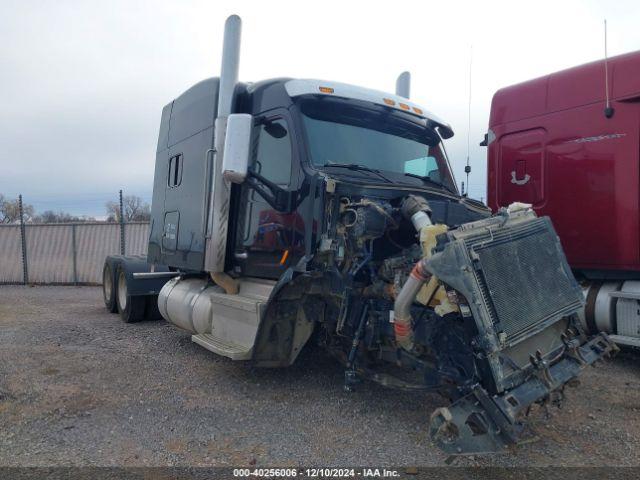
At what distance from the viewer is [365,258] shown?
425 cm

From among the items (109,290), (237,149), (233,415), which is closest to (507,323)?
(233,415)

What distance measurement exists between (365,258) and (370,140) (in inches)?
57.9

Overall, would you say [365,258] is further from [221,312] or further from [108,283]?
[108,283]

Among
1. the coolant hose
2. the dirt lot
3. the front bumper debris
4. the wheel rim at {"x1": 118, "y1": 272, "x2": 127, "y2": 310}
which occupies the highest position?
the coolant hose

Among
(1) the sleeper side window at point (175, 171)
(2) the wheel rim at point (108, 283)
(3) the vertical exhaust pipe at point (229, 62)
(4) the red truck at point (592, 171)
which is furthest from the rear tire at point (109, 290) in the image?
(4) the red truck at point (592, 171)

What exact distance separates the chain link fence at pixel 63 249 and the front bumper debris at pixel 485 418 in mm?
13611

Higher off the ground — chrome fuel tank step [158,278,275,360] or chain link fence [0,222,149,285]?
→ chain link fence [0,222,149,285]

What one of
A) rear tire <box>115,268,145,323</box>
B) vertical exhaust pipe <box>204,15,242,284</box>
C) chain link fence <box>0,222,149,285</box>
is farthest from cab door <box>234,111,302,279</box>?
chain link fence <box>0,222,149,285</box>

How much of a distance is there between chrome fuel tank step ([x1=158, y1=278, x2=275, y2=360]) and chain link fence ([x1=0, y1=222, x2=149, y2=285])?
9.48 metres

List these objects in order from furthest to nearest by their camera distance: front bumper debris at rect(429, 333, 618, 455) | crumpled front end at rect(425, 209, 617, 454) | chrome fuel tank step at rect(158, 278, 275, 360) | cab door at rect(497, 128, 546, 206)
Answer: cab door at rect(497, 128, 546, 206) < chrome fuel tank step at rect(158, 278, 275, 360) < crumpled front end at rect(425, 209, 617, 454) < front bumper debris at rect(429, 333, 618, 455)

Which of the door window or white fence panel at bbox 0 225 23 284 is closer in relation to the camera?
the door window

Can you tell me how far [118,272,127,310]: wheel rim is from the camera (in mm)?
8836

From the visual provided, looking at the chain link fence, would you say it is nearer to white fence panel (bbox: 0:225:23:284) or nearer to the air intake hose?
white fence panel (bbox: 0:225:23:284)

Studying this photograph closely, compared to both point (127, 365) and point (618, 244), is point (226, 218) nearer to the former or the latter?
point (127, 365)
